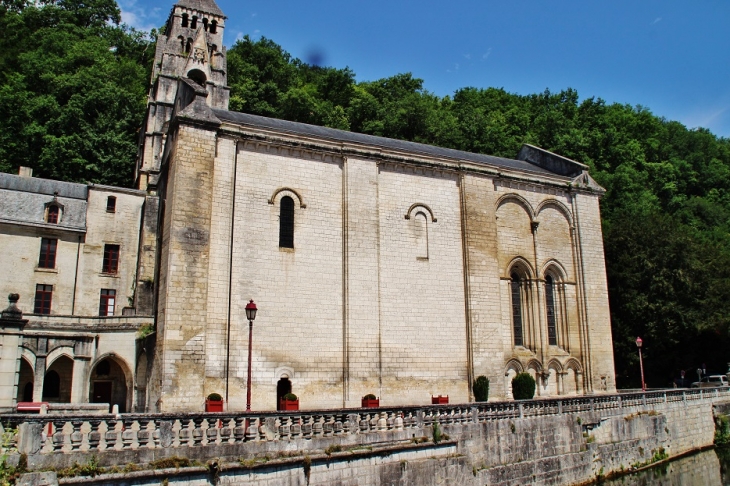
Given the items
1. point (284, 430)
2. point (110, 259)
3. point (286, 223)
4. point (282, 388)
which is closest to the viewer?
point (284, 430)

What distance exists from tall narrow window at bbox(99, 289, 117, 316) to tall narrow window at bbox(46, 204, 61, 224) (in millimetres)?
3662

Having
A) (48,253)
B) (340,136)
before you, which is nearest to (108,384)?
(48,253)

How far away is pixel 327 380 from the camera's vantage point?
803 inches

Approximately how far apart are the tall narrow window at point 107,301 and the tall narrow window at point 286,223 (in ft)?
31.7

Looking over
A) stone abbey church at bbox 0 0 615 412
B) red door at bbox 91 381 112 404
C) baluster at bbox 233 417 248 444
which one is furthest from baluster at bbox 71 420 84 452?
red door at bbox 91 381 112 404

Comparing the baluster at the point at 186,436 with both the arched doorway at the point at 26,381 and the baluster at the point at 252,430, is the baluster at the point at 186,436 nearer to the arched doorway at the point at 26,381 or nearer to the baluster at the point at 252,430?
the baluster at the point at 252,430

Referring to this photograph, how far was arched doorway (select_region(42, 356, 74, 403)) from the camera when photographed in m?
23.2

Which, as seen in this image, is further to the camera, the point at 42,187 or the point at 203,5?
the point at 203,5

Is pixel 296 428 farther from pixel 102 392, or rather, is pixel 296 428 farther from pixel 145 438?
pixel 102 392

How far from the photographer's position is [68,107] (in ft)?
116

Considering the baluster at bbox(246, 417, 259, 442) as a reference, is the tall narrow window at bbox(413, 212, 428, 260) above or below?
above

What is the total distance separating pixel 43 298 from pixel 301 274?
11911 mm

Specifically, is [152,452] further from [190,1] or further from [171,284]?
[190,1]

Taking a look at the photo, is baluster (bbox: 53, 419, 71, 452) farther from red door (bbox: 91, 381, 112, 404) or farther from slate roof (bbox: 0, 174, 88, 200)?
slate roof (bbox: 0, 174, 88, 200)
